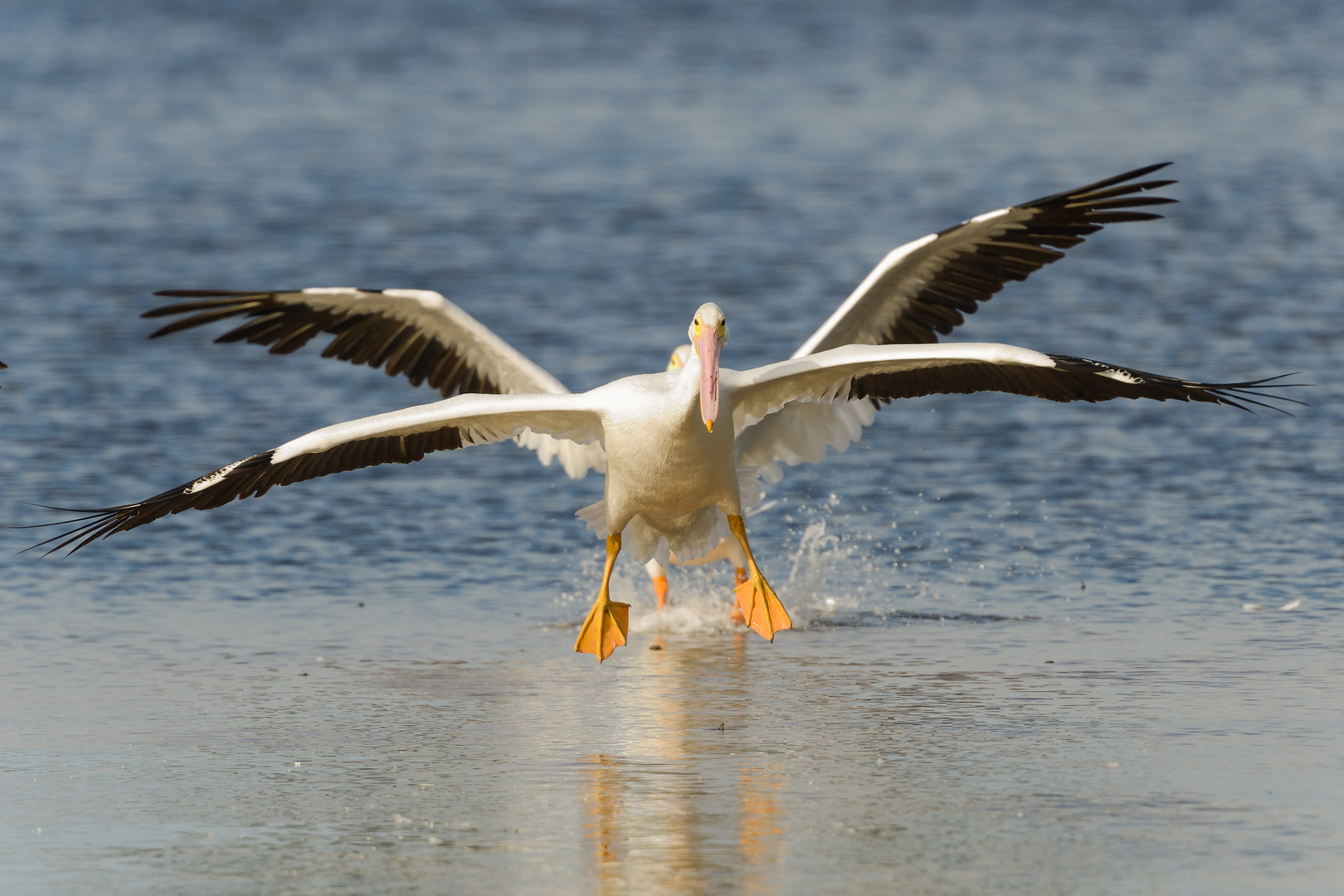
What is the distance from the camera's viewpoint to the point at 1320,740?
6.80 m

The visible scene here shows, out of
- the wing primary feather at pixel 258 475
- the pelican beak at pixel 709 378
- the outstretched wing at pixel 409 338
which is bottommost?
the wing primary feather at pixel 258 475

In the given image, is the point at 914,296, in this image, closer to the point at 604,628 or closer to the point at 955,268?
the point at 955,268

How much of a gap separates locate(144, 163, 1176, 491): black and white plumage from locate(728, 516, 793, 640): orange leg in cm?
143

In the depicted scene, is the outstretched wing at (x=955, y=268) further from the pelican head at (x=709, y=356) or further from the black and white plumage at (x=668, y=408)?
the pelican head at (x=709, y=356)

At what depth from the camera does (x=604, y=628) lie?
27.9 ft

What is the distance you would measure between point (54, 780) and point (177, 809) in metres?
0.59

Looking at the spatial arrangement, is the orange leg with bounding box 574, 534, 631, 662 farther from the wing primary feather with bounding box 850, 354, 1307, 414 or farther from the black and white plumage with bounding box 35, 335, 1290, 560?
the wing primary feather with bounding box 850, 354, 1307, 414

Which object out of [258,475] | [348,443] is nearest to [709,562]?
[348,443]

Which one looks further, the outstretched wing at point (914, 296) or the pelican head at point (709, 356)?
the outstretched wing at point (914, 296)

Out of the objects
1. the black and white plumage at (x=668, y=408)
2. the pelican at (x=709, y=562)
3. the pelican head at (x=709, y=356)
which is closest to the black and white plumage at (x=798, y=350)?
the pelican at (x=709, y=562)

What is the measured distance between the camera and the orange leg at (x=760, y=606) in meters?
8.70

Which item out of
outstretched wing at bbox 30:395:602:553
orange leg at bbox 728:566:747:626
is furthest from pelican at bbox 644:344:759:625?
outstretched wing at bbox 30:395:602:553

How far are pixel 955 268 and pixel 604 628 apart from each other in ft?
9.08

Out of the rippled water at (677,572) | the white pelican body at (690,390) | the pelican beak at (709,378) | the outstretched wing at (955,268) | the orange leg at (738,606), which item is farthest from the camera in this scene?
the orange leg at (738,606)
